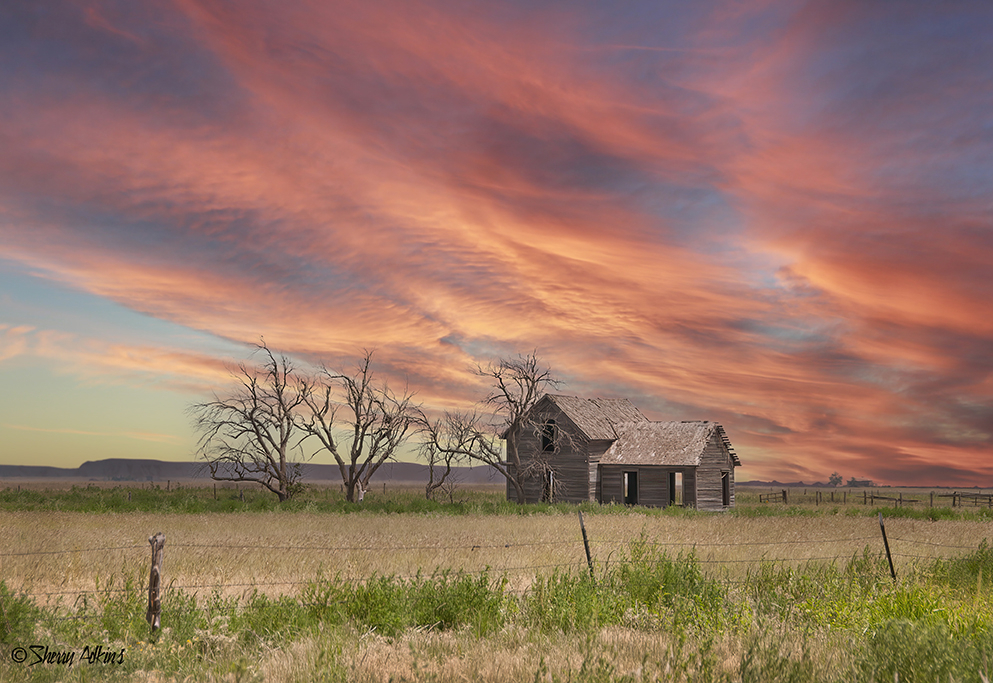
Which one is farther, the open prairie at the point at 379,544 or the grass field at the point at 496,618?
the open prairie at the point at 379,544

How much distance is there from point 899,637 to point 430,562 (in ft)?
34.5

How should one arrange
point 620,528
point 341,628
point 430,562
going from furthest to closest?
point 620,528, point 430,562, point 341,628

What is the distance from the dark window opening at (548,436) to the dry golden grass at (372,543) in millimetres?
13536

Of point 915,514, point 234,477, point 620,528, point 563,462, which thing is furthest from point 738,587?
point 234,477

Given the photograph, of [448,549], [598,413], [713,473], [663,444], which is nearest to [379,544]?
[448,549]

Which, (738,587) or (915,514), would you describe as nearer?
(738,587)

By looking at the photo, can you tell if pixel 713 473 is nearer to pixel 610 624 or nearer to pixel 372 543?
pixel 372 543

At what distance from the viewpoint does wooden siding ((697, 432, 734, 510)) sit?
4428cm

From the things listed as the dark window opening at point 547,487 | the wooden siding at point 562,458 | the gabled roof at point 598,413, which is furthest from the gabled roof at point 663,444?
the dark window opening at point 547,487

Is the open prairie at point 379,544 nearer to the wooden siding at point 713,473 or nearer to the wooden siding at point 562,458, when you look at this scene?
the wooden siding at point 713,473

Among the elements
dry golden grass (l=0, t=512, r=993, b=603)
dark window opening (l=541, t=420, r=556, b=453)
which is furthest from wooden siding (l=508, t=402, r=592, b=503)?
dry golden grass (l=0, t=512, r=993, b=603)

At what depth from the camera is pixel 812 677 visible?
6680mm

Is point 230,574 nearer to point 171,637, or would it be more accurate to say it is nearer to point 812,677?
point 171,637

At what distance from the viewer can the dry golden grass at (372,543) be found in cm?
1352
